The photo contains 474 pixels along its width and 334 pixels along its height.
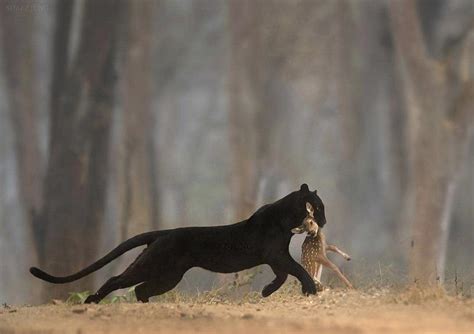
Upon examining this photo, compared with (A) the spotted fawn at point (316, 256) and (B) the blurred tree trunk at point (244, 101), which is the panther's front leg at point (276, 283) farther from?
(B) the blurred tree trunk at point (244, 101)

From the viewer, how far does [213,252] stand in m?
4.20

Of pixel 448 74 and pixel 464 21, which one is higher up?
pixel 464 21

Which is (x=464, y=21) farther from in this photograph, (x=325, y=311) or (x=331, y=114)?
(x=325, y=311)

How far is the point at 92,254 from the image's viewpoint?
5598mm

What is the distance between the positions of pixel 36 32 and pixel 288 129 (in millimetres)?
1920

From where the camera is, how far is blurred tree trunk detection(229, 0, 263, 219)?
5.70 m

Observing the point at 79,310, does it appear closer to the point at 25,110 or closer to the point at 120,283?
the point at 120,283

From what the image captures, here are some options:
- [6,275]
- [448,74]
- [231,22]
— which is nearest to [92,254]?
[6,275]

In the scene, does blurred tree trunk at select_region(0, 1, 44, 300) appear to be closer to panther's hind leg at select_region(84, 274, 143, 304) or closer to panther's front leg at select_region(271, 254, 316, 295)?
panther's hind leg at select_region(84, 274, 143, 304)

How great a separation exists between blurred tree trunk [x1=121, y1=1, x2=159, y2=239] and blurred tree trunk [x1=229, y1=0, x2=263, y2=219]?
0.57 m

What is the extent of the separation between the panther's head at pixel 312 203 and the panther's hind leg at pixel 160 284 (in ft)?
2.44

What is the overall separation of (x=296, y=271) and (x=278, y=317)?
1.79 ft

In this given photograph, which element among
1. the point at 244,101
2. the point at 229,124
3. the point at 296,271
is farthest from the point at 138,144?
the point at 296,271

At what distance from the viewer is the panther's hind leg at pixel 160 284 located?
421 centimetres
